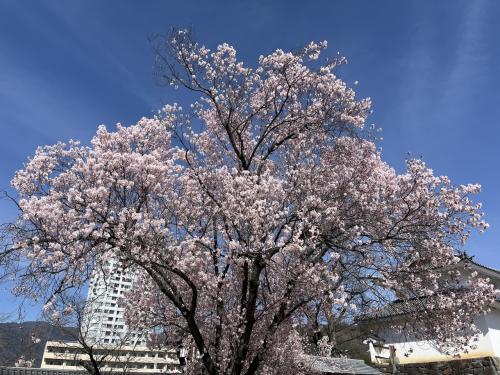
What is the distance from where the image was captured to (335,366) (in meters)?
13.2

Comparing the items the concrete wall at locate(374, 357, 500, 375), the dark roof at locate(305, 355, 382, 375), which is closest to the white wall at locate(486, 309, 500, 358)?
the concrete wall at locate(374, 357, 500, 375)

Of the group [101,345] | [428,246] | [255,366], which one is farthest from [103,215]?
[101,345]

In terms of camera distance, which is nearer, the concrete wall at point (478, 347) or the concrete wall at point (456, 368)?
the concrete wall at point (456, 368)

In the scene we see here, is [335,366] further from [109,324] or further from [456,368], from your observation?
[109,324]

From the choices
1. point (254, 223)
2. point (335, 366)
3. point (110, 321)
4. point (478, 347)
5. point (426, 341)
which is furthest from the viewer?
point (110, 321)

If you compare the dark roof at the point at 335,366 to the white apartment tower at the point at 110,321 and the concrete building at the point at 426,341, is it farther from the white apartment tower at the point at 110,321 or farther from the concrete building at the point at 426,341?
the white apartment tower at the point at 110,321

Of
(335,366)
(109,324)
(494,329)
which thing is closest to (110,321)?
(109,324)

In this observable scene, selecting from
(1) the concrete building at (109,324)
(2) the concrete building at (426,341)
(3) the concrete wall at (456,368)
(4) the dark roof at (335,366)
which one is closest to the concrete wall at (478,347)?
(2) the concrete building at (426,341)

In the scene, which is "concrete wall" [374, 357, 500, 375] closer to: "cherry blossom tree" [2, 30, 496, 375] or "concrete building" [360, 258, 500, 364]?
"concrete building" [360, 258, 500, 364]

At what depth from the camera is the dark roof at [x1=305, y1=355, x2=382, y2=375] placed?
41.4 ft

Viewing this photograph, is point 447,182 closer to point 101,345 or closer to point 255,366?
point 255,366

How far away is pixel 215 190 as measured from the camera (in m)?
11.5

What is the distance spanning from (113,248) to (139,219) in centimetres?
92

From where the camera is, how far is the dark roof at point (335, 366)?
12609mm
